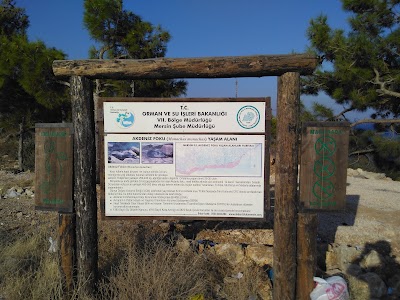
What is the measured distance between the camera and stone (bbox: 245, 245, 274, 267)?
462 cm

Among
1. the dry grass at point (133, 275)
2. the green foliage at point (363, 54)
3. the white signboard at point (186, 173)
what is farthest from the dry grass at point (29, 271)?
the green foliage at point (363, 54)

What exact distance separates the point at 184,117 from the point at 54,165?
4.16 ft

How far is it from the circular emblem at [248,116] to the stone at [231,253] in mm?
1909

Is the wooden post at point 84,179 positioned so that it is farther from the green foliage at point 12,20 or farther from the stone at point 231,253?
the green foliage at point 12,20

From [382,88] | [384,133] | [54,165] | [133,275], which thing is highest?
[382,88]

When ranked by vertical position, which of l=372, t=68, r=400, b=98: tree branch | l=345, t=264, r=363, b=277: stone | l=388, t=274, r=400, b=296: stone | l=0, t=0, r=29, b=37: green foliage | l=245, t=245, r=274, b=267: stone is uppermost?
l=0, t=0, r=29, b=37: green foliage

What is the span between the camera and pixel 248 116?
3451mm

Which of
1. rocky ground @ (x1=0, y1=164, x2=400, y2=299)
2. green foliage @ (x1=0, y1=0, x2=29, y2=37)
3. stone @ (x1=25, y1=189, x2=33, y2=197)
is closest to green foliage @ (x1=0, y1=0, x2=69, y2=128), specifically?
green foliage @ (x1=0, y1=0, x2=29, y2=37)

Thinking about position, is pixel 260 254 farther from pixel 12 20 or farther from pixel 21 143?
pixel 12 20

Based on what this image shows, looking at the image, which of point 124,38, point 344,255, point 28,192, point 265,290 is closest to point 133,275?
point 265,290

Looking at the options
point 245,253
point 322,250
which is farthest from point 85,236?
point 322,250

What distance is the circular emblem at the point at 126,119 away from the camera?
139 inches

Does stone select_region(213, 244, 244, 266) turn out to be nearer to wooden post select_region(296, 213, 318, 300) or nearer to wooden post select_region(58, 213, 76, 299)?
wooden post select_region(296, 213, 318, 300)

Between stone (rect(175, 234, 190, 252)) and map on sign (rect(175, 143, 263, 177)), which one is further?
stone (rect(175, 234, 190, 252))
